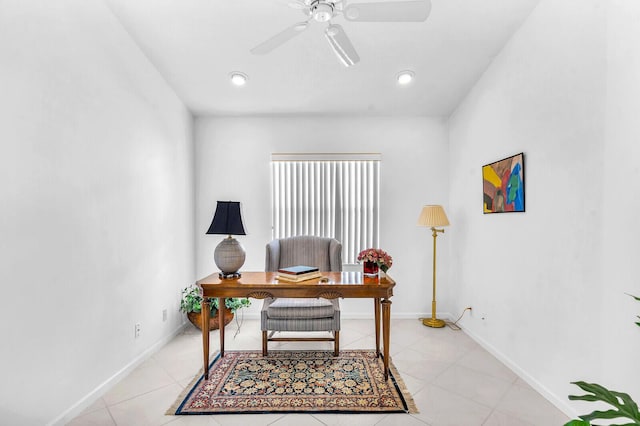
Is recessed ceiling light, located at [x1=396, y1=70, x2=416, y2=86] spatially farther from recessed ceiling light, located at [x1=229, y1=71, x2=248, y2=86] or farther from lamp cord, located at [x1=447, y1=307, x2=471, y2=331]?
lamp cord, located at [x1=447, y1=307, x2=471, y2=331]

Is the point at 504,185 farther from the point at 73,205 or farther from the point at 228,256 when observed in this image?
the point at 73,205

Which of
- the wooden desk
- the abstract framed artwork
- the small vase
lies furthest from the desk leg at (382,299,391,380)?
the abstract framed artwork

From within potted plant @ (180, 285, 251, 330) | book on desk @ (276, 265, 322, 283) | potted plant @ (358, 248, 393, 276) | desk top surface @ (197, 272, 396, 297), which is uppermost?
potted plant @ (358, 248, 393, 276)

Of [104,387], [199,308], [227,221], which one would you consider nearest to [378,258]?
[227,221]

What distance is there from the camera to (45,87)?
5.97ft

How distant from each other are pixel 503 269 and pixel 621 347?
1.11 meters

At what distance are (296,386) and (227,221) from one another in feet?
4.29

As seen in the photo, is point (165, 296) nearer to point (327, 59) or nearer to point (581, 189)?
point (327, 59)

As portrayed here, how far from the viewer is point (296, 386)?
2348 mm

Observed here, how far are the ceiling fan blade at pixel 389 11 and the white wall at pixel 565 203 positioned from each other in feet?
3.40

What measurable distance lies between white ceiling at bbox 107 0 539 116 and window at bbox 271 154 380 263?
0.61 metres

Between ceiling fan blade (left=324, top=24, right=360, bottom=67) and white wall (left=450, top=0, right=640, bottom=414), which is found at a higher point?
ceiling fan blade (left=324, top=24, right=360, bottom=67)

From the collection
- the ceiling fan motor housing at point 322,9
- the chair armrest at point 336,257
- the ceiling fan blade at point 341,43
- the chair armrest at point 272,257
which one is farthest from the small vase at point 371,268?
the ceiling fan motor housing at point 322,9

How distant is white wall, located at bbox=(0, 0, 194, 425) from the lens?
163 cm
